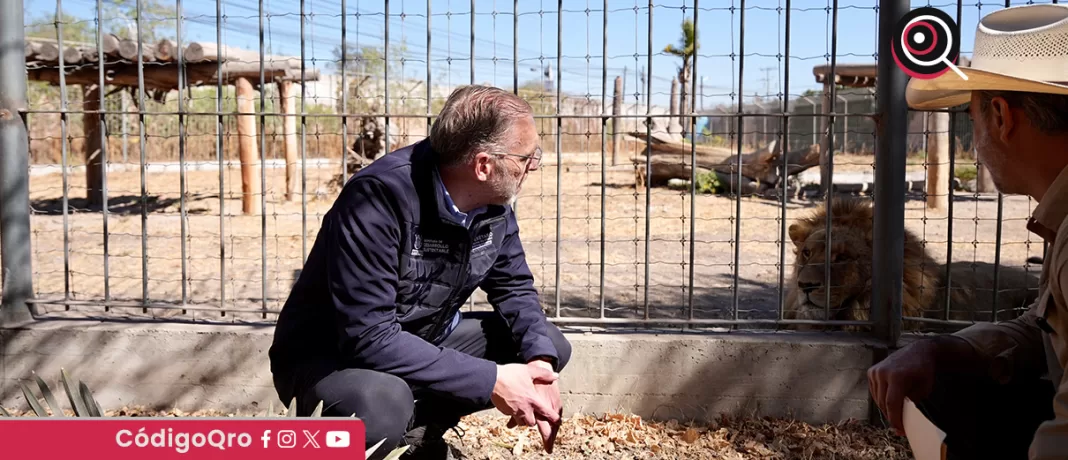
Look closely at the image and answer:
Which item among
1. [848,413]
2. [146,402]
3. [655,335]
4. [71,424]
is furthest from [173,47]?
[71,424]

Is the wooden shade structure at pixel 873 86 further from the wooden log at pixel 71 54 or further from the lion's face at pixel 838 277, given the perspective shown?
the wooden log at pixel 71 54

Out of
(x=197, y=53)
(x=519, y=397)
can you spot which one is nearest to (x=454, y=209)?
(x=519, y=397)

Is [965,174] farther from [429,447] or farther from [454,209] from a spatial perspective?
[454,209]

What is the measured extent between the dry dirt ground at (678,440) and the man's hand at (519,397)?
3.53ft

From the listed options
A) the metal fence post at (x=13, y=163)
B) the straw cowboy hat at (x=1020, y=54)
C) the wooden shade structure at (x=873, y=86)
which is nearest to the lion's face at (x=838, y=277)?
the straw cowboy hat at (x=1020, y=54)

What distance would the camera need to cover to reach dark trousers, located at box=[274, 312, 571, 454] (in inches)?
104

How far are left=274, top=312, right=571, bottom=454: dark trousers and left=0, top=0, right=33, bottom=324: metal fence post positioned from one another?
2.40 metres

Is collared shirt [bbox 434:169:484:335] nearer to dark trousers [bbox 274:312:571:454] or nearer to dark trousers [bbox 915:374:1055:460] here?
dark trousers [bbox 274:312:571:454]

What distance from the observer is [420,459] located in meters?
3.34

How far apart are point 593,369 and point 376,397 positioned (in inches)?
75.0

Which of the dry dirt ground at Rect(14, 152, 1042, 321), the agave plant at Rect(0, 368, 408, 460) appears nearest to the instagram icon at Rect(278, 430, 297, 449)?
the agave plant at Rect(0, 368, 408, 460)

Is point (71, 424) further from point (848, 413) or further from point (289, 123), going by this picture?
point (289, 123)

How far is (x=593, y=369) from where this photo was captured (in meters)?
4.39

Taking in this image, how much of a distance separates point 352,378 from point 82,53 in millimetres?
10576
